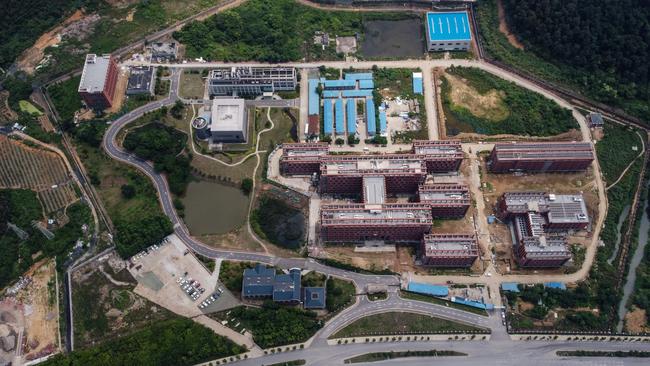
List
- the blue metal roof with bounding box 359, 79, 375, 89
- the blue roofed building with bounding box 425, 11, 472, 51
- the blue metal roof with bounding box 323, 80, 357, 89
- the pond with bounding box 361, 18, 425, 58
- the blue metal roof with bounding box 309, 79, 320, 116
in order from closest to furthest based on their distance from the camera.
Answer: the blue metal roof with bounding box 309, 79, 320, 116
the blue metal roof with bounding box 323, 80, 357, 89
the blue metal roof with bounding box 359, 79, 375, 89
the blue roofed building with bounding box 425, 11, 472, 51
the pond with bounding box 361, 18, 425, 58

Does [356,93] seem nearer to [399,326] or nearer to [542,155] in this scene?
[542,155]

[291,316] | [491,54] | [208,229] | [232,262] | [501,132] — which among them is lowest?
[291,316]

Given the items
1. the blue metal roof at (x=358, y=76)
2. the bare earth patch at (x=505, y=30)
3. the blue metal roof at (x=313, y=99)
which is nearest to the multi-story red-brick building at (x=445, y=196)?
the blue metal roof at (x=313, y=99)

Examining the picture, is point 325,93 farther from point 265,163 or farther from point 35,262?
point 35,262

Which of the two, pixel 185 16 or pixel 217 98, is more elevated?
pixel 185 16

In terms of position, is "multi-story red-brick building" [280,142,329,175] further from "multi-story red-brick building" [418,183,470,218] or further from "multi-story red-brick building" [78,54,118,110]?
"multi-story red-brick building" [78,54,118,110]

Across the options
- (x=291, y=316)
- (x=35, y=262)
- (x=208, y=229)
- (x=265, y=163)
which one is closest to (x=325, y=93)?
(x=265, y=163)

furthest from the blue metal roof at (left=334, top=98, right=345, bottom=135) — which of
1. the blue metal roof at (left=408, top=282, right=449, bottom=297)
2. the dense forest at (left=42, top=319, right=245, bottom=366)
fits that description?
the dense forest at (left=42, top=319, right=245, bottom=366)
